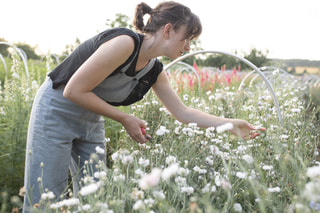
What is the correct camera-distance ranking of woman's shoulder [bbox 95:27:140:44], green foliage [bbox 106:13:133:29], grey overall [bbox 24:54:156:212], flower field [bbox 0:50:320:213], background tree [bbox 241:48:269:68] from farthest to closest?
background tree [bbox 241:48:269:68]
green foliage [bbox 106:13:133:29]
grey overall [bbox 24:54:156:212]
woman's shoulder [bbox 95:27:140:44]
flower field [bbox 0:50:320:213]

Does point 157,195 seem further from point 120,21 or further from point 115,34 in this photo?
point 120,21

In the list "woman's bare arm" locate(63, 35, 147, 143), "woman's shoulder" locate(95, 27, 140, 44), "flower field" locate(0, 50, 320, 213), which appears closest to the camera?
"flower field" locate(0, 50, 320, 213)

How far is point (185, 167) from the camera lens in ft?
4.90

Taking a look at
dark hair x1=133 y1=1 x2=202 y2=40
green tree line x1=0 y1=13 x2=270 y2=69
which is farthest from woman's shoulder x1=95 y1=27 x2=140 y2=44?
green tree line x1=0 y1=13 x2=270 y2=69

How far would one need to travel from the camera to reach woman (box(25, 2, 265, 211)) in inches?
58.7

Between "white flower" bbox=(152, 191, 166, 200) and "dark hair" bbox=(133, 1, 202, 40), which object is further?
"dark hair" bbox=(133, 1, 202, 40)

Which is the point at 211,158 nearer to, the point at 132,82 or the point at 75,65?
the point at 132,82

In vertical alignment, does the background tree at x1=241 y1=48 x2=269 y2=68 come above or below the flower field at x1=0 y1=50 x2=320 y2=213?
above

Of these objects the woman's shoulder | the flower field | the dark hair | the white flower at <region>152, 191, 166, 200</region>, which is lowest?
the flower field

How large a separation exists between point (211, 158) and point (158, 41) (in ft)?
2.31

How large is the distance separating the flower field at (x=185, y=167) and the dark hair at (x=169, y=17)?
38 centimetres

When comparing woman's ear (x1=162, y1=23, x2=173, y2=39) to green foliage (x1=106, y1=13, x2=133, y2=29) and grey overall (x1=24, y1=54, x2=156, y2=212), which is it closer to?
grey overall (x1=24, y1=54, x2=156, y2=212)

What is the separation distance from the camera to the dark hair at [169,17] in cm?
160

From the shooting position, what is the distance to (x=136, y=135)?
5.15 ft
